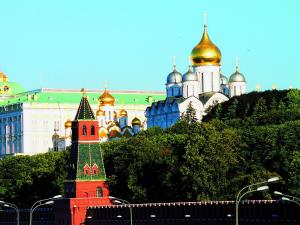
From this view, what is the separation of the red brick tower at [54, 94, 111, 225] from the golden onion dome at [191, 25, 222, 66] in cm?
6390

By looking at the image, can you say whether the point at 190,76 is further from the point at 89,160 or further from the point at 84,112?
the point at 89,160

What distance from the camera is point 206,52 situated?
191750 millimetres

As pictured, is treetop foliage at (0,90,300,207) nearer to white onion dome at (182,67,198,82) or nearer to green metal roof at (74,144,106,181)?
green metal roof at (74,144,106,181)

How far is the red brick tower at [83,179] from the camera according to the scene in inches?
4980

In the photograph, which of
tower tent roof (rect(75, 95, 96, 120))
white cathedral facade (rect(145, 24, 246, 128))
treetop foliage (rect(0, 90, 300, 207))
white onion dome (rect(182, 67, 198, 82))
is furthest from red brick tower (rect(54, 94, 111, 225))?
white onion dome (rect(182, 67, 198, 82))

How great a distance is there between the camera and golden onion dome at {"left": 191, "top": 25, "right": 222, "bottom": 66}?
19188 cm

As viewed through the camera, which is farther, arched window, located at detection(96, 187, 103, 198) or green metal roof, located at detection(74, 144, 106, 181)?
arched window, located at detection(96, 187, 103, 198)

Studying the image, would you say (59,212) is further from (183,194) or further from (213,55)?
(213,55)

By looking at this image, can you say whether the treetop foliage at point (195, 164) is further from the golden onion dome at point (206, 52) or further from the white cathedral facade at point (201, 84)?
the white cathedral facade at point (201, 84)

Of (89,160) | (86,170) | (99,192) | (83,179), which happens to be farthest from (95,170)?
(99,192)

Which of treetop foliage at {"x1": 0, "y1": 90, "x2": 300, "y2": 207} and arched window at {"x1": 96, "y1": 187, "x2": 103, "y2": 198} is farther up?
treetop foliage at {"x1": 0, "y1": 90, "x2": 300, "y2": 207}

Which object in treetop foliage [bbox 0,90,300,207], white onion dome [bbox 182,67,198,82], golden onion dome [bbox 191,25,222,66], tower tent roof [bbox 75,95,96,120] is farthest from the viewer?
white onion dome [bbox 182,67,198,82]

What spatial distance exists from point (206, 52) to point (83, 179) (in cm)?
6742

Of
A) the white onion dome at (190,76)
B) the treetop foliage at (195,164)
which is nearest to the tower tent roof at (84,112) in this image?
the treetop foliage at (195,164)
